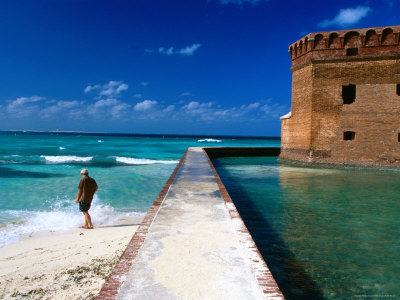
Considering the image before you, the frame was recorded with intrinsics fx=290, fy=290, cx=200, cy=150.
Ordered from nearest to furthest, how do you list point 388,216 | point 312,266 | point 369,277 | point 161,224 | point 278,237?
1. point 369,277
2. point 312,266
3. point 161,224
4. point 278,237
5. point 388,216

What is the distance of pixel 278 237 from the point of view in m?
4.73

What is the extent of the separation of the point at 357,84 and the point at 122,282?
559 inches

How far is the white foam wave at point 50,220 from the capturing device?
6559mm

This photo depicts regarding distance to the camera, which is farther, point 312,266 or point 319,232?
point 319,232

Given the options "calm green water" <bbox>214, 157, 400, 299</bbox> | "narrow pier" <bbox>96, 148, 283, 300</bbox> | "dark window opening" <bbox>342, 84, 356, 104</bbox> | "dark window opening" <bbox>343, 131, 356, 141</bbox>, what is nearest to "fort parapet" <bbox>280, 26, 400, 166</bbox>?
"dark window opening" <bbox>343, 131, 356, 141</bbox>

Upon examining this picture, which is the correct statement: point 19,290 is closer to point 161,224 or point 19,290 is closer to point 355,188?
point 161,224

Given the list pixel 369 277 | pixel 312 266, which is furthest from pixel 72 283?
pixel 369 277

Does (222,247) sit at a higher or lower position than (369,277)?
higher

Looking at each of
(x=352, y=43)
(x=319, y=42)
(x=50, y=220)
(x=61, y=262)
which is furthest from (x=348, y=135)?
(x=61, y=262)

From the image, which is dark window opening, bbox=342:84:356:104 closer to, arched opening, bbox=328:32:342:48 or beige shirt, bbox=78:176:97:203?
arched opening, bbox=328:32:342:48

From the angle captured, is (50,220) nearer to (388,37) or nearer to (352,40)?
(352,40)

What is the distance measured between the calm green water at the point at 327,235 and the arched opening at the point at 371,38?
6.99 metres

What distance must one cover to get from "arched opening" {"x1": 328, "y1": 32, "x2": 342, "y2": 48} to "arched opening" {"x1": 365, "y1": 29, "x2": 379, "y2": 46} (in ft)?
3.93

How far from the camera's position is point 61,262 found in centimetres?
445
